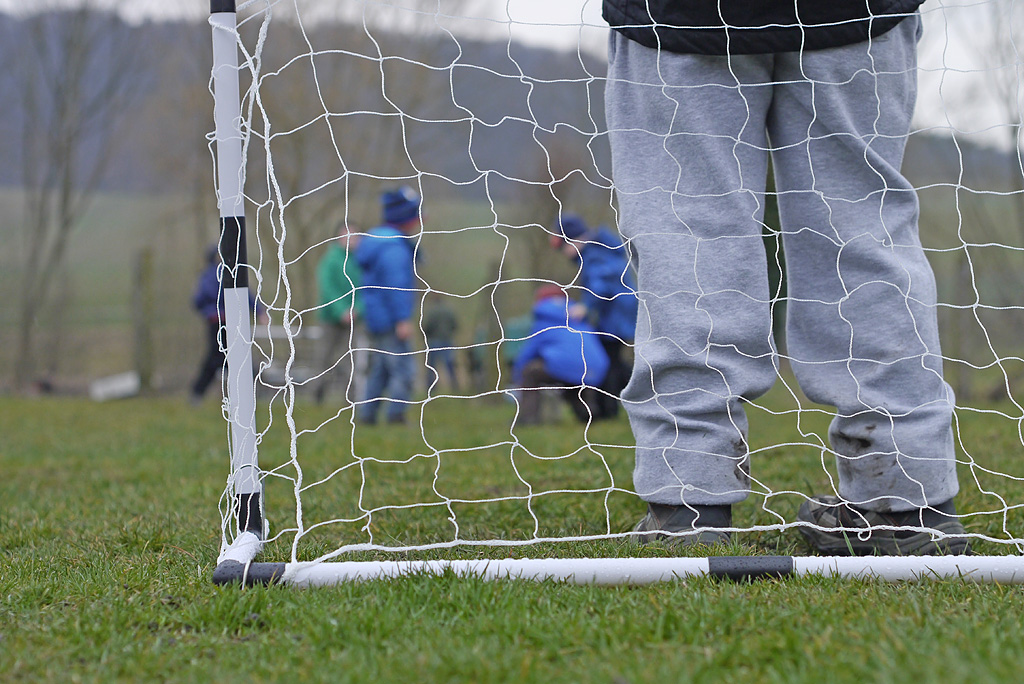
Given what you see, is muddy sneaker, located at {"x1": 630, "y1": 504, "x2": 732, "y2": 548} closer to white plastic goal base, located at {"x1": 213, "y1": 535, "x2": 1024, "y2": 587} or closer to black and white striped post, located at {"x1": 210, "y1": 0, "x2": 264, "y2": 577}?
white plastic goal base, located at {"x1": 213, "y1": 535, "x2": 1024, "y2": 587}

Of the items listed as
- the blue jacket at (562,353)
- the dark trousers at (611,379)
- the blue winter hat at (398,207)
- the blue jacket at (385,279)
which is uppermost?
the blue winter hat at (398,207)

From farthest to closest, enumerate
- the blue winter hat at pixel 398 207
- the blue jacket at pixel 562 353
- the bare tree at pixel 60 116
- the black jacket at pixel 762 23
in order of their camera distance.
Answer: the bare tree at pixel 60 116 < the blue winter hat at pixel 398 207 < the blue jacket at pixel 562 353 < the black jacket at pixel 762 23

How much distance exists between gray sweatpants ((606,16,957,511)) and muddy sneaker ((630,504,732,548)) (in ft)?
0.09

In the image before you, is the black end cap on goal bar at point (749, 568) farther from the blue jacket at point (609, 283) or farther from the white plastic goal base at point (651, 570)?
the blue jacket at point (609, 283)

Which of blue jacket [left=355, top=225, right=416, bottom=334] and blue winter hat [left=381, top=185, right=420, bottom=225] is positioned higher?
blue winter hat [left=381, top=185, right=420, bottom=225]

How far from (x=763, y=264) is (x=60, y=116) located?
14523 millimetres

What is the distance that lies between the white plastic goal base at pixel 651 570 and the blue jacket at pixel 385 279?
15.3ft

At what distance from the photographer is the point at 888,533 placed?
189cm

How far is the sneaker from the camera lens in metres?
1.85

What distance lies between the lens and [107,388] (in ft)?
39.8

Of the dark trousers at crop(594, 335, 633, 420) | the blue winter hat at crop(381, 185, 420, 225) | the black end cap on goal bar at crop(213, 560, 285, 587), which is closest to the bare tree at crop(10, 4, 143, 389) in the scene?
the blue winter hat at crop(381, 185, 420, 225)

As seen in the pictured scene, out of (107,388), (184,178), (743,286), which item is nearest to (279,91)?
(184,178)

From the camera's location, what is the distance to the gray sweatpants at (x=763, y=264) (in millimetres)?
1875

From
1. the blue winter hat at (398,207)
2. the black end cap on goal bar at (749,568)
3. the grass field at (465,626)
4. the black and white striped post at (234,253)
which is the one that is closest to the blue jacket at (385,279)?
the blue winter hat at (398,207)
